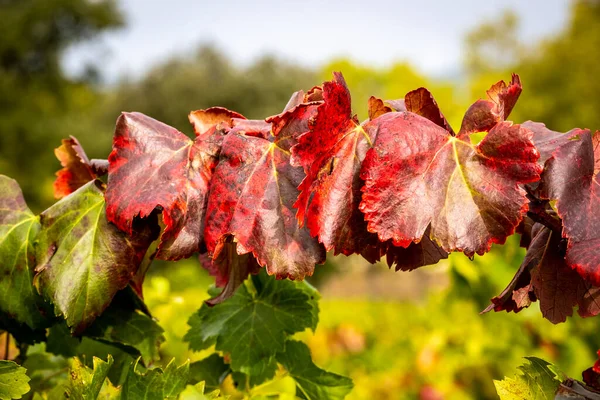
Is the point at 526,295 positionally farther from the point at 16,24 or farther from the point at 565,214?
the point at 16,24

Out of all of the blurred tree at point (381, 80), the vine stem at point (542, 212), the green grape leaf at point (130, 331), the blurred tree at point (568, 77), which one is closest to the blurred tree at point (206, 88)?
the blurred tree at point (568, 77)

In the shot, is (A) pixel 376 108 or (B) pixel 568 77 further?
(B) pixel 568 77

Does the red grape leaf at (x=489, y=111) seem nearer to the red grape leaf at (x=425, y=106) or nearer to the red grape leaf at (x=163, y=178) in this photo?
the red grape leaf at (x=425, y=106)

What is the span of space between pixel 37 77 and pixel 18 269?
70.2ft

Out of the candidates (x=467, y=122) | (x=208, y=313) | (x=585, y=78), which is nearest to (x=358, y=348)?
(x=208, y=313)

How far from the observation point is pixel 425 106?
0.82 meters

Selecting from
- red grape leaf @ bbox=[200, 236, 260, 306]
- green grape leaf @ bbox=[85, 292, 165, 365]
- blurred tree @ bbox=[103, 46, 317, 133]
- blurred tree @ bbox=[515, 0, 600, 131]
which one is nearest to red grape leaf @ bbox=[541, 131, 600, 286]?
red grape leaf @ bbox=[200, 236, 260, 306]

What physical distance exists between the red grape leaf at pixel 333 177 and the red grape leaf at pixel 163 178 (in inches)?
6.3

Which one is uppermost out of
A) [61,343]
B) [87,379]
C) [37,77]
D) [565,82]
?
[87,379]

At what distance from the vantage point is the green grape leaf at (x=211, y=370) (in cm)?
112

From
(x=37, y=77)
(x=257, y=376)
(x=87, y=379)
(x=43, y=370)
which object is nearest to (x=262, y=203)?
(x=87, y=379)

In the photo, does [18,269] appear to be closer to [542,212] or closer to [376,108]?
[376,108]

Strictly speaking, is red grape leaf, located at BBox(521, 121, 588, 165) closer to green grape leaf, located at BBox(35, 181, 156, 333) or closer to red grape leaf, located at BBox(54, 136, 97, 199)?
green grape leaf, located at BBox(35, 181, 156, 333)

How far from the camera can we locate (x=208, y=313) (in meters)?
1.10
